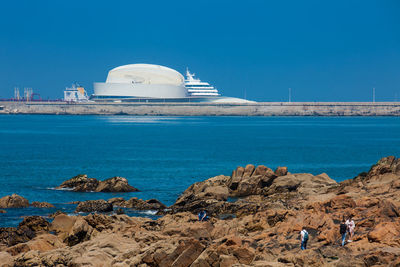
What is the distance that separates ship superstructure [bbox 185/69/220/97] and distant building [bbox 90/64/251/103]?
0.70 metres

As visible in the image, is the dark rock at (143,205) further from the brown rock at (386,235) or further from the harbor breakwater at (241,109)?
the harbor breakwater at (241,109)

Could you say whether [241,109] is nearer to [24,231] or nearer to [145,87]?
[145,87]

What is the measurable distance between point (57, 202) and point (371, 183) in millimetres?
11743

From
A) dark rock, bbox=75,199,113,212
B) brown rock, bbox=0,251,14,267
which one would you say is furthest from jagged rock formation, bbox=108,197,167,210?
brown rock, bbox=0,251,14,267

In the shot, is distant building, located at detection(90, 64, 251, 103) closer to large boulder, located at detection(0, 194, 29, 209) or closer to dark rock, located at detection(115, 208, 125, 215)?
large boulder, located at detection(0, 194, 29, 209)

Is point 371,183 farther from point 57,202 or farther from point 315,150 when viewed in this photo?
point 315,150

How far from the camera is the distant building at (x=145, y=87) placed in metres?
148

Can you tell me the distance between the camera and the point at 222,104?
151625 millimetres

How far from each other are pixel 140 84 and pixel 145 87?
1.35 m

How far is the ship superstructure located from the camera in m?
156

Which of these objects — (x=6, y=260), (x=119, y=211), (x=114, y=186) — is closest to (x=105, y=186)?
(x=114, y=186)

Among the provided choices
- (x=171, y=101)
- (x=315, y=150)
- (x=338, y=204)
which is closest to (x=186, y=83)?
(x=171, y=101)

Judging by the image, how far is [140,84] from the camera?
14725 cm

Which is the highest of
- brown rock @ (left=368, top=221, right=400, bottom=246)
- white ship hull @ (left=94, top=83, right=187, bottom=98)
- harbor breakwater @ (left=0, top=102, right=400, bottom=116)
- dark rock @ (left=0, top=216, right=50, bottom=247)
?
white ship hull @ (left=94, top=83, right=187, bottom=98)
